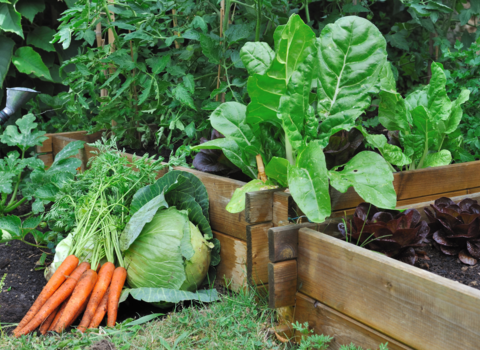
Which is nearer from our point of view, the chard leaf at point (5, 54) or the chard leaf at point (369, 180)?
the chard leaf at point (369, 180)

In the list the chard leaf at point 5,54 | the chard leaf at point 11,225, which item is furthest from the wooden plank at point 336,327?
the chard leaf at point 5,54

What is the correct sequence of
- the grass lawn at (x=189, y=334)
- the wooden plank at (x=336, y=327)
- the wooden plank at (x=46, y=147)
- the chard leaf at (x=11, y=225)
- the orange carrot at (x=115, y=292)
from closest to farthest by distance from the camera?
the wooden plank at (x=336, y=327) < the grass lawn at (x=189, y=334) < the orange carrot at (x=115, y=292) < the chard leaf at (x=11, y=225) < the wooden plank at (x=46, y=147)

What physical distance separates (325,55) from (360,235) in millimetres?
629

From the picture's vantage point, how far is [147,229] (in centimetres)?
191

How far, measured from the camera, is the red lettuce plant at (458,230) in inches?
58.1

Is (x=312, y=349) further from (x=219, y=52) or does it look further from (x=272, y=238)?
(x=219, y=52)

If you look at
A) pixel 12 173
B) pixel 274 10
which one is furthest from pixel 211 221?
pixel 274 10

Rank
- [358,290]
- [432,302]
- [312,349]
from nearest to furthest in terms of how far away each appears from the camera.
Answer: [432,302] < [358,290] < [312,349]

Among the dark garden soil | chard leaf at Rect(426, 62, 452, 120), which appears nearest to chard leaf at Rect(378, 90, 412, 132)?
chard leaf at Rect(426, 62, 452, 120)

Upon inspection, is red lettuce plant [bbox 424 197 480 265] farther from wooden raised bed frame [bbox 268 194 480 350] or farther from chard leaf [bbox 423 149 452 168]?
chard leaf [bbox 423 149 452 168]

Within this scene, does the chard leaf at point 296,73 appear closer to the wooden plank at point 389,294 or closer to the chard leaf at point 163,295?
the wooden plank at point 389,294

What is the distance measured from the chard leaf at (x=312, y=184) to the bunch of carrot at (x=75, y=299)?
880 mm

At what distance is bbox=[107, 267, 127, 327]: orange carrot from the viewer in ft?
5.69

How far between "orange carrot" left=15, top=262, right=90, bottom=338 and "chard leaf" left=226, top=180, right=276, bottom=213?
686 mm
